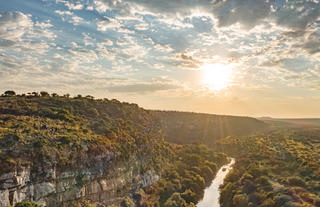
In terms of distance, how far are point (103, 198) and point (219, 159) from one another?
8305 cm

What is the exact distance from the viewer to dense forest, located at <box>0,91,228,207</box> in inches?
1312

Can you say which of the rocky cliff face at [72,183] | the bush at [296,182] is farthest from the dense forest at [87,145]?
the bush at [296,182]

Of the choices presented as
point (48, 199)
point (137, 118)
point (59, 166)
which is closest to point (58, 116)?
point (59, 166)

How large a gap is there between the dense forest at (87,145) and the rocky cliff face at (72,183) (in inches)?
25.5

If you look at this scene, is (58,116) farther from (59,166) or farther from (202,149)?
(202,149)

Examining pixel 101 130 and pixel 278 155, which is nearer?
pixel 101 130

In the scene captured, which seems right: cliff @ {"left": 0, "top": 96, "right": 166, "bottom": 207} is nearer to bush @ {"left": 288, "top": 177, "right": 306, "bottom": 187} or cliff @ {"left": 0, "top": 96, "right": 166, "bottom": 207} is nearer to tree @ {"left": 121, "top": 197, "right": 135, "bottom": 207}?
tree @ {"left": 121, "top": 197, "right": 135, "bottom": 207}

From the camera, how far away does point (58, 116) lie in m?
51.9

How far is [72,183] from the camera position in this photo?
36.2 m

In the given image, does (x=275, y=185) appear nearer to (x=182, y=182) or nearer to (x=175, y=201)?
(x=182, y=182)

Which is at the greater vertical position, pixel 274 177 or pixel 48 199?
pixel 48 199

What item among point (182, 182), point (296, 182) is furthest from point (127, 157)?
point (296, 182)

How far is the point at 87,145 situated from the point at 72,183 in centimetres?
820

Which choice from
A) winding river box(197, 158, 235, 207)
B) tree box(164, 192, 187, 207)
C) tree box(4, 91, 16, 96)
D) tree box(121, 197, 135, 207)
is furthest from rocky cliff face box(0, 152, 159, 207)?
tree box(4, 91, 16, 96)
